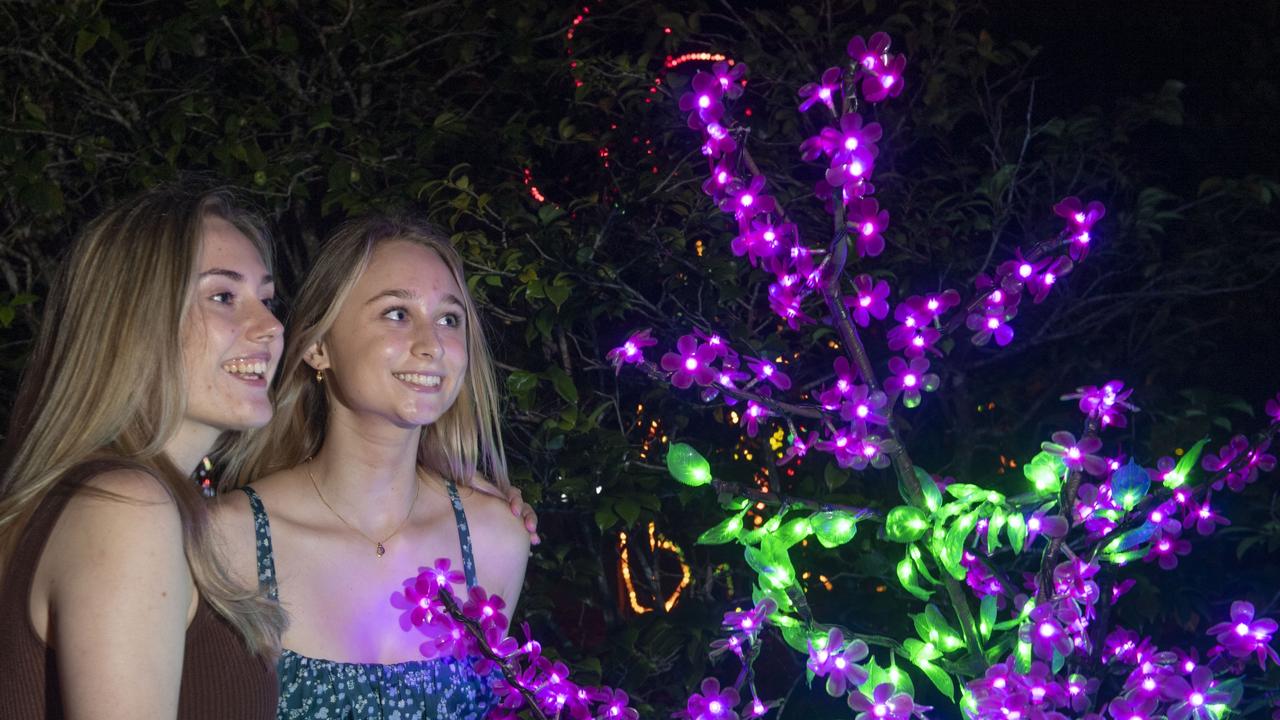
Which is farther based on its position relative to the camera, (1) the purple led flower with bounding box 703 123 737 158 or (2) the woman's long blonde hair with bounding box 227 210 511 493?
(2) the woman's long blonde hair with bounding box 227 210 511 493

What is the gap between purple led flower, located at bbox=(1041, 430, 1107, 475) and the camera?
1.56 m

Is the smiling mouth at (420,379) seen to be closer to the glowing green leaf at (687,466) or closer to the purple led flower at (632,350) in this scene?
the purple led flower at (632,350)

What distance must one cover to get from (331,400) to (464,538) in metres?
0.36

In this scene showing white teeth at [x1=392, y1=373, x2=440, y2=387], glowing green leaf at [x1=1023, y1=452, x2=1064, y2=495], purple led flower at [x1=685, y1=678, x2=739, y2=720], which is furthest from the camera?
white teeth at [x1=392, y1=373, x2=440, y2=387]

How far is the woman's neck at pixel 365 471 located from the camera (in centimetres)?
225

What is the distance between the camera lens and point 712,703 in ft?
5.82

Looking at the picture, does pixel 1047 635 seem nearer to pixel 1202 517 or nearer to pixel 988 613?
pixel 988 613

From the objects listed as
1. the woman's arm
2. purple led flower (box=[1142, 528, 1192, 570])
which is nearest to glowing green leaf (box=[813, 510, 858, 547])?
purple led flower (box=[1142, 528, 1192, 570])

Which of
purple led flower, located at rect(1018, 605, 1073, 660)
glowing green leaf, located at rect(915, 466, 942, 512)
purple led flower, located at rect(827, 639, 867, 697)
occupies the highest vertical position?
glowing green leaf, located at rect(915, 466, 942, 512)

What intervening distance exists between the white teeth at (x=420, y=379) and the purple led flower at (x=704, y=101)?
75 centimetres

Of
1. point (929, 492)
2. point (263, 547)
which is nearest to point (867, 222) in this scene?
point (929, 492)

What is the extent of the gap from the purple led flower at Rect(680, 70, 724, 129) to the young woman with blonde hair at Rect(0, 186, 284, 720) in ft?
2.21

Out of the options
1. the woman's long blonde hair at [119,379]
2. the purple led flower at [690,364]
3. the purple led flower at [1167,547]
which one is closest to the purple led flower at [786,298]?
the purple led flower at [690,364]

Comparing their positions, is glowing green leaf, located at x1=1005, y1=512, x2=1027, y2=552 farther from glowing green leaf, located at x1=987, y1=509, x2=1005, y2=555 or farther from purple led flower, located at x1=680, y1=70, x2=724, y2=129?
purple led flower, located at x1=680, y1=70, x2=724, y2=129
